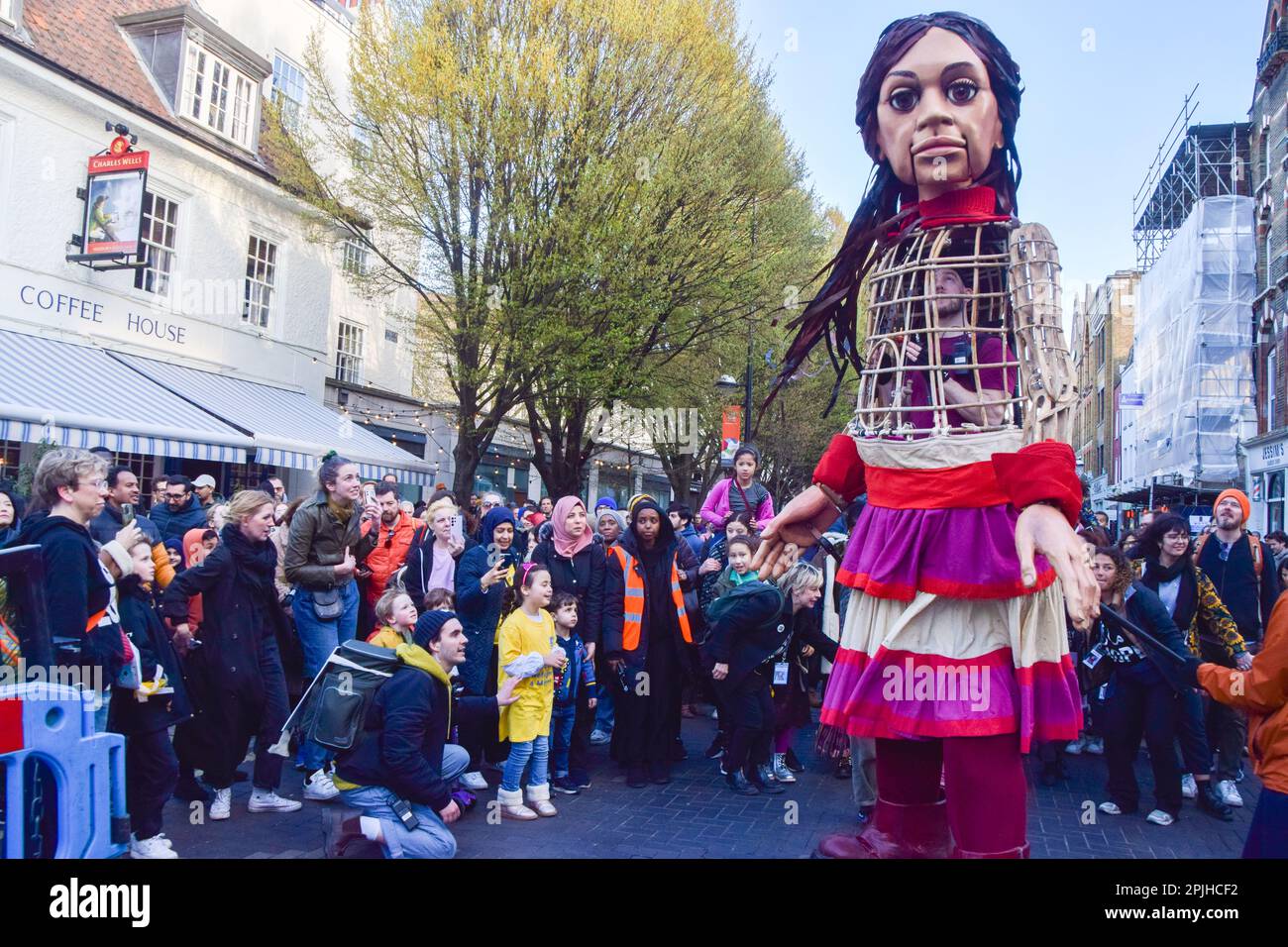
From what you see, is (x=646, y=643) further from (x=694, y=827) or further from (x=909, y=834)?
(x=909, y=834)

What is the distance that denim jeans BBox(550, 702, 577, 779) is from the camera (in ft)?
19.7

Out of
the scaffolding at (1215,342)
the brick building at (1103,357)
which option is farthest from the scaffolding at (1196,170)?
the brick building at (1103,357)

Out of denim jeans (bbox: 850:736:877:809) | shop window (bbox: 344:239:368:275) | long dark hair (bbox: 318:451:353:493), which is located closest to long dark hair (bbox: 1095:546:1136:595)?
denim jeans (bbox: 850:736:877:809)

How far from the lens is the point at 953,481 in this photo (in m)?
2.35

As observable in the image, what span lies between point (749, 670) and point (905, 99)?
4.25 metres

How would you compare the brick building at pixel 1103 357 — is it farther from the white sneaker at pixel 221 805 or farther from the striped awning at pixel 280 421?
the white sneaker at pixel 221 805

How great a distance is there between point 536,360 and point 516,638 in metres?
8.97

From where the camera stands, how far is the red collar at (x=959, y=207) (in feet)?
8.59

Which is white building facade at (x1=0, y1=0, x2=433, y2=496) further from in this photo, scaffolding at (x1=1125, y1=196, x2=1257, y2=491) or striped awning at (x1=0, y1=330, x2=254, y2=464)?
scaffolding at (x1=1125, y1=196, x2=1257, y2=491)

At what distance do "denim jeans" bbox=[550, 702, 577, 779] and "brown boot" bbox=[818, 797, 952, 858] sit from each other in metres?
3.70

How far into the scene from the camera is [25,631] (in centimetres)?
296

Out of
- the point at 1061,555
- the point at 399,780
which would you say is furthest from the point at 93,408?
the point at 1061,555
